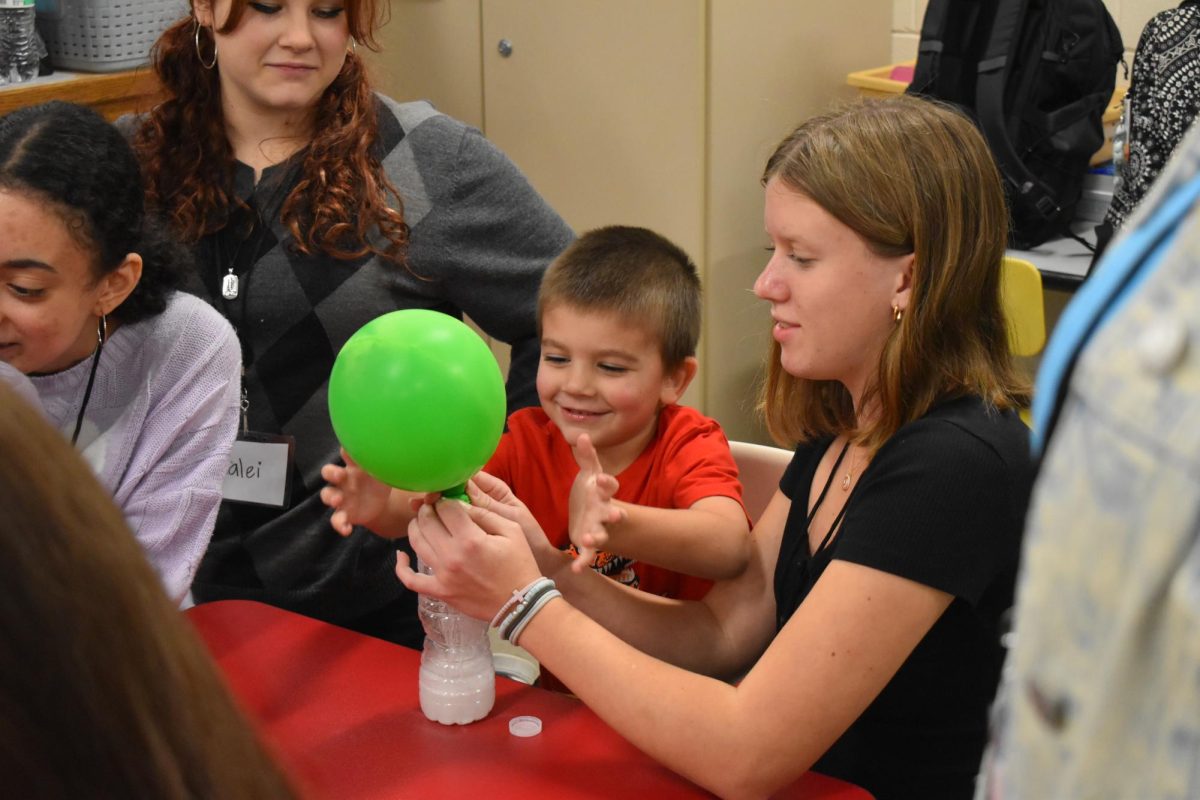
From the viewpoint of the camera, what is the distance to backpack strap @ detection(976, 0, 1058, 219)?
10.6 ft

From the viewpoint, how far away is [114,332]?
172cm

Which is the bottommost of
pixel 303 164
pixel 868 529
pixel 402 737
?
pixel 402 737

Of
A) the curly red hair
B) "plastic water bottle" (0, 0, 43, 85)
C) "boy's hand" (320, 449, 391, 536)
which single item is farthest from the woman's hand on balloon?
"plastic water bottle" (0, 0, 43, 85)

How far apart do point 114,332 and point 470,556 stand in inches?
26.3

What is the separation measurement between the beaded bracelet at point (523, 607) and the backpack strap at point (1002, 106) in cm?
226

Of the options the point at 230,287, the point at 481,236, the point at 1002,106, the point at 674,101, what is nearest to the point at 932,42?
the point at 1002,106

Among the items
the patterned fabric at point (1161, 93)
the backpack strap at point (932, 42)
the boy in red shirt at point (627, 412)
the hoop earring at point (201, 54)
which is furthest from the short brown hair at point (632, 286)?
the backpack strap at point (932, 42)

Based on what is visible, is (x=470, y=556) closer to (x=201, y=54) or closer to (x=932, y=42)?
(x=201, y=54)

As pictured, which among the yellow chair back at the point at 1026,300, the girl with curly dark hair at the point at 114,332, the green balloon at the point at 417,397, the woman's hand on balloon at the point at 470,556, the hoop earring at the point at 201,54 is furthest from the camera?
the yellow chair back at the point at 1026,300

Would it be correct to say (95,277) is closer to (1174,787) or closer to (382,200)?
(382,200)

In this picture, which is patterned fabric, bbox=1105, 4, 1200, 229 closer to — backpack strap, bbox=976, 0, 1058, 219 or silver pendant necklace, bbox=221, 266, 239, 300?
backpack strap, bbox=976, 0, 1058, 219

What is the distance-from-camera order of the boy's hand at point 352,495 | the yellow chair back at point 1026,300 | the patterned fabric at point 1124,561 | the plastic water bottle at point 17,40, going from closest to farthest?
the patterned fabric at point 1124,561
the boy's hand at point 352,495
the yellow chair back at point 1026,300
the plastic water bottle at point 17,40

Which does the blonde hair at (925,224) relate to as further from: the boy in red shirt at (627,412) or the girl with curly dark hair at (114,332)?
the girl with curly dark hair at (114,332)

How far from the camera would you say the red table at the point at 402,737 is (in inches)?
50.3
